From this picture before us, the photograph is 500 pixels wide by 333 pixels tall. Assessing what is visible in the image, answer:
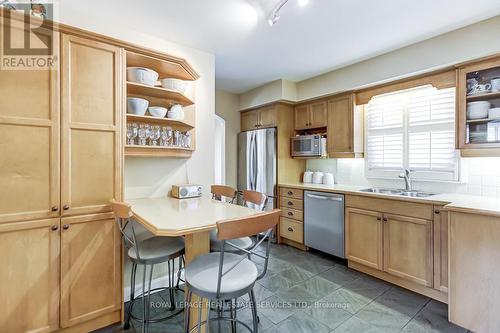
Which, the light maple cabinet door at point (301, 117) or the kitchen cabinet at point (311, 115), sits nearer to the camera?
the kitchen cabinet at point (311, 115)

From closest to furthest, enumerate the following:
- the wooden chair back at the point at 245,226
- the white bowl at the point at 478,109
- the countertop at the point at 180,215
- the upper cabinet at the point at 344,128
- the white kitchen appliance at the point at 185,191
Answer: the wooden chair back at the point at 245,226, the countertop at the point at 180,215, the white bowl at the point at 478,109, the white kitchen appliance at the point at 185,191, the upper cabinet at the point at 344,128

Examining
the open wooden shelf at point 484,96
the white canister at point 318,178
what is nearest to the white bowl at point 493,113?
the open wooden shelf at point 484,96

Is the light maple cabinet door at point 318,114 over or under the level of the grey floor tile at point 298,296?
over

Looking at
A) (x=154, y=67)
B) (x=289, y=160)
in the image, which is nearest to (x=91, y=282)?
(x=154, y=67)

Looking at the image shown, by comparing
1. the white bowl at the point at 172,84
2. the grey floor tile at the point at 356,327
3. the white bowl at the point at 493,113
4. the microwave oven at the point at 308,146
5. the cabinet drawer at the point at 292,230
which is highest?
the white bowl at the point at 172,84

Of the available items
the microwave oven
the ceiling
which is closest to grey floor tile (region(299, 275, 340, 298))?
the microwave oven

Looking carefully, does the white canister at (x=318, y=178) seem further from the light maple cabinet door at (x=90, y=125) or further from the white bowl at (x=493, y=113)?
the light maple cabinet door at (x=90, y=125)

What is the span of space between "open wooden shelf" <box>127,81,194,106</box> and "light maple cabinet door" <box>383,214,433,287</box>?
97.0 inches

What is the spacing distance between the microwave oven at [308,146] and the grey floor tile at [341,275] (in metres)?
1.54

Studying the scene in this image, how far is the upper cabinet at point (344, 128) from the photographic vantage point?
328 centimetres

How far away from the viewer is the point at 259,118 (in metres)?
4.19

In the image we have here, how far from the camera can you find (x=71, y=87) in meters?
1.72

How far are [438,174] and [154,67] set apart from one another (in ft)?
10.7

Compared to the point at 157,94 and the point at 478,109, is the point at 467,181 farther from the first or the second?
the point at 157,94
